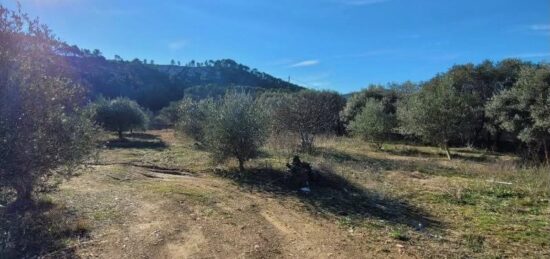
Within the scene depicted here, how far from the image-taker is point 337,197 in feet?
41.4

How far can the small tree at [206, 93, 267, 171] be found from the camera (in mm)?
16719

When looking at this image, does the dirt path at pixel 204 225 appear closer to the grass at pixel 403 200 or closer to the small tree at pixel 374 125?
the grass at pixel 403 200

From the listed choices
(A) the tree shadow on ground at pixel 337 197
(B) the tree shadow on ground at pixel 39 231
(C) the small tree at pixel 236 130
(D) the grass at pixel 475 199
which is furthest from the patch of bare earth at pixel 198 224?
(C) the small tree at pixel 236 130

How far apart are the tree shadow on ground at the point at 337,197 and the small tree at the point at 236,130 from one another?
883 millimetres

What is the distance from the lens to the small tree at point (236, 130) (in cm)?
1672

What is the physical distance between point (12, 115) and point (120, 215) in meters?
3.45

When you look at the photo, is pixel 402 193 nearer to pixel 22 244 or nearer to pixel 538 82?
pixel 22 244

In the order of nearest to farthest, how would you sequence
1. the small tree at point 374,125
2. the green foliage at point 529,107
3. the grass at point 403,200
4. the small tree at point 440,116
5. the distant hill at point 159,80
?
the grass at point 403,200 < the green foliage at point 529,107 < the small tree at point 440,116 < the small tree at point 374,125 < the distant hill at point 159,80

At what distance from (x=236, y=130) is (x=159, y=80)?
86.2 m

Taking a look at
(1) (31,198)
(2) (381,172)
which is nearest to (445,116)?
(2) (381,172)

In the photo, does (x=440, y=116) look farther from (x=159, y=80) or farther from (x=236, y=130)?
(x=159, y=80)

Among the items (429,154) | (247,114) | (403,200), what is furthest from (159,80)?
(403,200)

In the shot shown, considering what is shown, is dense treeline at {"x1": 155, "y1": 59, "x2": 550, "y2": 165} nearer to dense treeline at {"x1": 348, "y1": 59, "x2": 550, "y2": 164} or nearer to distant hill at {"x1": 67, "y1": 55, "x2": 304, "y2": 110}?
dense treeline at {"x1": 348, "y1": 59, "x2": 550, "y2": 164}

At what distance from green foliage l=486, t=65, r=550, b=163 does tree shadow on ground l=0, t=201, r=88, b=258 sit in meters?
23.2
